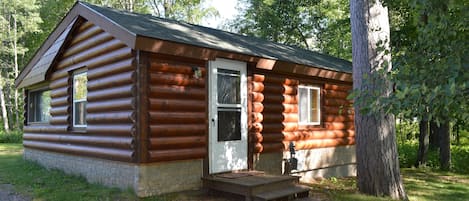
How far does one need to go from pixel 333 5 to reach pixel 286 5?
2805mm

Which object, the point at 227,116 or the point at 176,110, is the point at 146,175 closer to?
the point at 176,110

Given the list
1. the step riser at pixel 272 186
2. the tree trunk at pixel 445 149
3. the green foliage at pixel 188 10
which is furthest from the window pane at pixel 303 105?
the green foliage at pixel 188 10

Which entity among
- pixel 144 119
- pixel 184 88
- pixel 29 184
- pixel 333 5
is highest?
pixel 333 5

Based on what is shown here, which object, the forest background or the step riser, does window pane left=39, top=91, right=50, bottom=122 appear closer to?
the step riser

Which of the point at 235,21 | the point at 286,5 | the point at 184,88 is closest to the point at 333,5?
the point at 286,5

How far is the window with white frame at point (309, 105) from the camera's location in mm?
9391

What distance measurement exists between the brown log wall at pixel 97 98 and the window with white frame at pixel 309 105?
443cm

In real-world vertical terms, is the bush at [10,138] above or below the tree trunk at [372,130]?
below

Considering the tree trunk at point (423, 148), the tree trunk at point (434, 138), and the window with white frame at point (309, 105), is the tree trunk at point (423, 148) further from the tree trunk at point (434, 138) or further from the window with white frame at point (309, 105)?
the window with white frame at point (309, 105)

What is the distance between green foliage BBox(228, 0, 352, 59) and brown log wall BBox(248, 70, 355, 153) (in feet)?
38.7

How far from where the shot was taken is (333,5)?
21.2 m

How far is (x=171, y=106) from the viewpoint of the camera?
6.54 metres

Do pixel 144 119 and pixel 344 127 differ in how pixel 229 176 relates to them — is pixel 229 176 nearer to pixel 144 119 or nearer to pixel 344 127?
pixel 144 119

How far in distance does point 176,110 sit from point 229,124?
4.27ft
